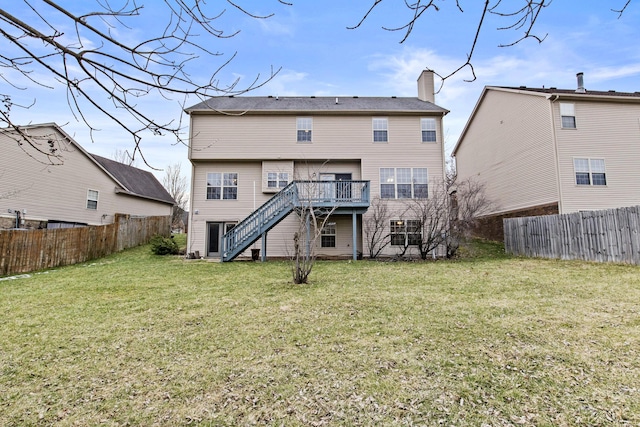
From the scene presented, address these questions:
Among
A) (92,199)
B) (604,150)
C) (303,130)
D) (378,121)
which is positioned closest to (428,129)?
(378,121)

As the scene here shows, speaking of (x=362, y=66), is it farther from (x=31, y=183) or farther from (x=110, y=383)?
(x=31, y=183)

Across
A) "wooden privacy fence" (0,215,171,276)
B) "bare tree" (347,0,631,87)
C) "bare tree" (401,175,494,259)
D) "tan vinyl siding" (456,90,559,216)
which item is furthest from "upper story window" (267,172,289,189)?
"bare tree" (347,0,631,87)

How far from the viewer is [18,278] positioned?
34.2 ft

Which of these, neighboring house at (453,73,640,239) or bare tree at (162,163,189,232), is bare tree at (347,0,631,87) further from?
bare tree at (162,163,189,232)

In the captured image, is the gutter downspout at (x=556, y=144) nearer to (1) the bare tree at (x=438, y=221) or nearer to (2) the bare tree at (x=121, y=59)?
(1) the bare tree at (x=438, y=221)

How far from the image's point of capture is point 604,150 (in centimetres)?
1474

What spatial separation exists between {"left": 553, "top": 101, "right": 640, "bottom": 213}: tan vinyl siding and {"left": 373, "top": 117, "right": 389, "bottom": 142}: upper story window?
7.65 metres

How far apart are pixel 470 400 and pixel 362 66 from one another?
341 centimetres

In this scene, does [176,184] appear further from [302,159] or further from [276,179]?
[302,159]

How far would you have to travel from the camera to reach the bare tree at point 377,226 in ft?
48.0

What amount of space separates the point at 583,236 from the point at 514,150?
7093 millimetres

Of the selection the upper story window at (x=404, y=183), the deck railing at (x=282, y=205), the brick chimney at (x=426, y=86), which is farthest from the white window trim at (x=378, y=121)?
the brick chimney at (x=426, y=86)

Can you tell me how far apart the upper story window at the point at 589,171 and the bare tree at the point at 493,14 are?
619 inches

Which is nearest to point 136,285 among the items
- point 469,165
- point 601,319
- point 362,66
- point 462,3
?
point 362,66
